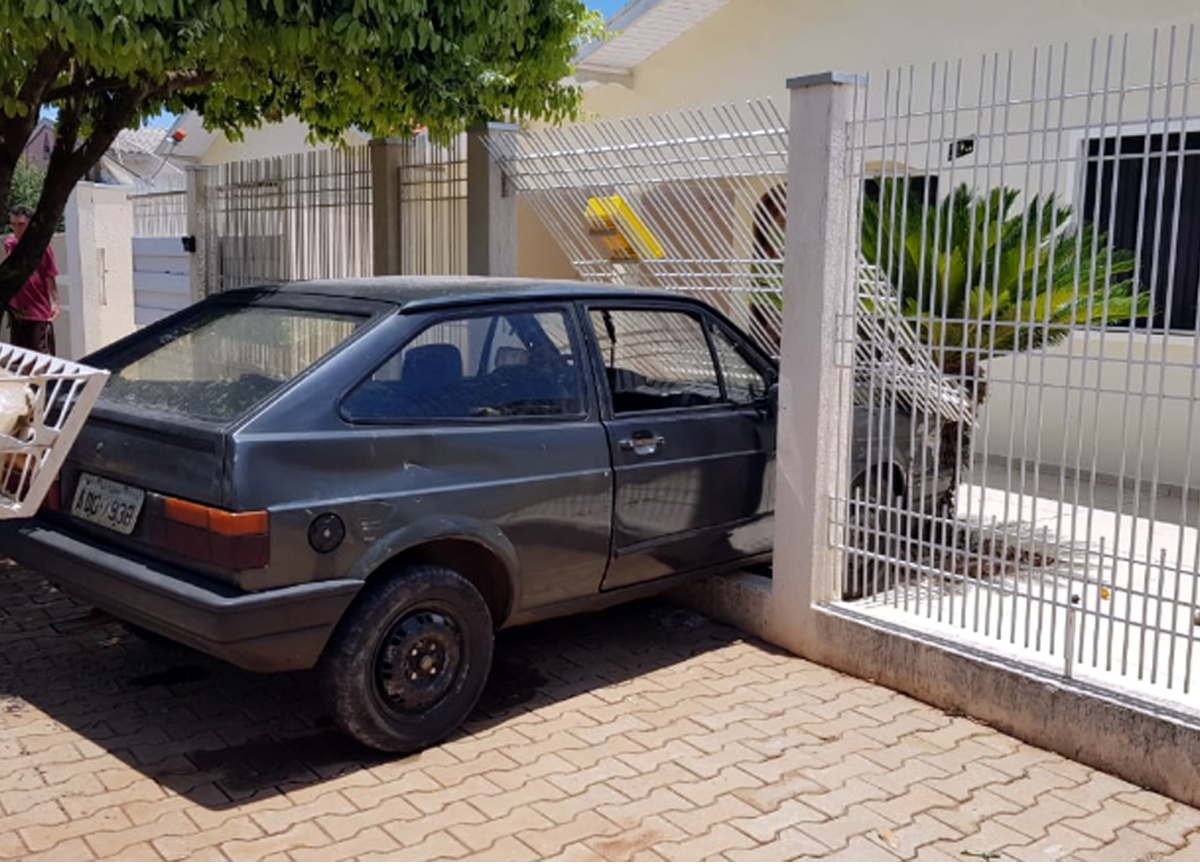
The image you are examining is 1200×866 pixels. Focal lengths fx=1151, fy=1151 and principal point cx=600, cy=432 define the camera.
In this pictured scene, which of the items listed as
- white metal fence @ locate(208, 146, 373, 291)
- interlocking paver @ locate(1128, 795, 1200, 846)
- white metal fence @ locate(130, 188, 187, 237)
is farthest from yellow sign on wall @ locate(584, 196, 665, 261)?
white metal fence @ locate(130, 188, 187, 237)

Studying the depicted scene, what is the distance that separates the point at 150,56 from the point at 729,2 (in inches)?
275

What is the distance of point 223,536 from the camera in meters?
3.63

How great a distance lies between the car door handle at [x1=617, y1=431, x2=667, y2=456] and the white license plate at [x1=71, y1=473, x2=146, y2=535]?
1.86 m

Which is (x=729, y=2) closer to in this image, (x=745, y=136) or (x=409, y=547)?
(x=745, y=136)

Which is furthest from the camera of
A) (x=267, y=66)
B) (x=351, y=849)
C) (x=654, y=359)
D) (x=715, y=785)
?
(x=267, y=66)

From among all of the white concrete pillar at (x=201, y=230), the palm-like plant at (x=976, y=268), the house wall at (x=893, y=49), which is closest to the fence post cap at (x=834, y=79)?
the palm-like plant at (x=976, y=268)

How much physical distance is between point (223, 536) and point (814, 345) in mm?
2653

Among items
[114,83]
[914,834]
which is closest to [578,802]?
[914,834]

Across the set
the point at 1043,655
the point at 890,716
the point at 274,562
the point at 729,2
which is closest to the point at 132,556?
the point at 274,562

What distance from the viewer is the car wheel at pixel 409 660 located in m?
3.91

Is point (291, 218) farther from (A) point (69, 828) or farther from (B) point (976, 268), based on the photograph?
(A) point (69, 828)

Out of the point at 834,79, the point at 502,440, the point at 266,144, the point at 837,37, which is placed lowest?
the point at 502,440

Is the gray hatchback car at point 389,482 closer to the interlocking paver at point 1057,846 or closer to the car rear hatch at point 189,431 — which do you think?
the car rear hatch at point 189,431

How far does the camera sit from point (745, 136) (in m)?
5.77
